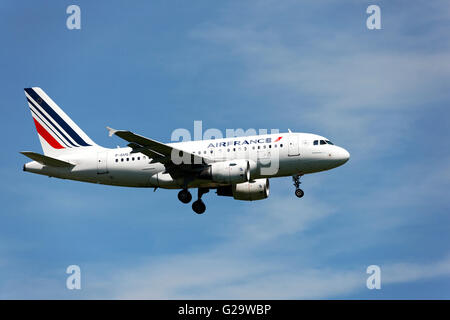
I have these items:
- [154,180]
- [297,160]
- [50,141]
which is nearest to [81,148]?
[50,141]

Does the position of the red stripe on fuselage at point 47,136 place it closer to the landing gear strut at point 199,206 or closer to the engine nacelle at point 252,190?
the landing gear strut at point 199,206

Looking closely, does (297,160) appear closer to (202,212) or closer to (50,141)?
(202,212)

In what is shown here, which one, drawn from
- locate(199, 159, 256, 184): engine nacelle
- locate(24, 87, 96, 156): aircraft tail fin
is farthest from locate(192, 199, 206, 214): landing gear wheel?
locate(24, 87, 96, 156): aircraft tail fin

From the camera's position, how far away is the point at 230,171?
47375mm

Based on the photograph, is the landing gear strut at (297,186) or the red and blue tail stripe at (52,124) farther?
the red and blue tail stripe at (52,124)

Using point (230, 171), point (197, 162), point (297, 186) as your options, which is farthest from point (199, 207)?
point (297, 186)

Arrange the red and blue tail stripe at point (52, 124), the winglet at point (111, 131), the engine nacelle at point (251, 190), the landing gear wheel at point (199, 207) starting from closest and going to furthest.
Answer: the winglet at point (111, 131) < the landing gear wheel at point (199, 207) < the engine nacelle at point (251, 190) < the red and blue tail stripe at point (52, 124)

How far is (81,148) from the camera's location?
53.2 meters

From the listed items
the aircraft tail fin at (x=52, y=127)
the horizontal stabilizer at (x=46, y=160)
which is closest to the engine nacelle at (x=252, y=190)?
the aircraft tail fin at (x=52, y=127)

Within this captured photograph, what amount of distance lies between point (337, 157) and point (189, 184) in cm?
1031

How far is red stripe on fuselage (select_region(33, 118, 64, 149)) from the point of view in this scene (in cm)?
5403

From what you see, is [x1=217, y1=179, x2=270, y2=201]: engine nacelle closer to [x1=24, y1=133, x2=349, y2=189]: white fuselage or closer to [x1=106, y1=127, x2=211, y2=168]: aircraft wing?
[x1=24, y1=133, x2=349, y2=189]: white fuselage

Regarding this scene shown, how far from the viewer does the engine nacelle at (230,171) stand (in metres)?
47.2

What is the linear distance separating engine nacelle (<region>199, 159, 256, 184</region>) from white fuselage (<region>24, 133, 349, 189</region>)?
2.67 feet
